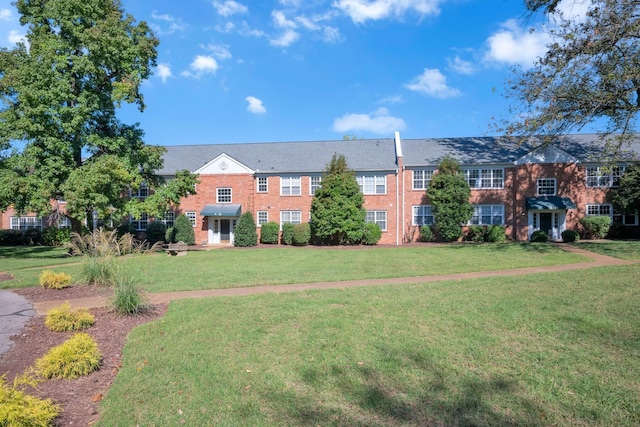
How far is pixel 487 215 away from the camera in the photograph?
2934 centimetres

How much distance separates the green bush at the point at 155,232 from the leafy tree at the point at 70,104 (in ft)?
29.1

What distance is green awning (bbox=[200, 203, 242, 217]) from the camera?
30403 millimetres

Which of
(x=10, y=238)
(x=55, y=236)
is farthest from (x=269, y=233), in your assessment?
(x=10, y=238)

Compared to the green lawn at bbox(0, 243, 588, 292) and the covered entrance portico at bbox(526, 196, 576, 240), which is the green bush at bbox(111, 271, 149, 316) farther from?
the covered entrance portico at bbox(526, 196, 576, 240)

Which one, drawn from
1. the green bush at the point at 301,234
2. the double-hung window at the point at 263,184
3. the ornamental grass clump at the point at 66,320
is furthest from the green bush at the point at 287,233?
the ornamental grass clump at the point at 66,320

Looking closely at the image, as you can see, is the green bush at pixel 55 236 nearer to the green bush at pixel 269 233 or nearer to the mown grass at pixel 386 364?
the green bush at pixel 269 233

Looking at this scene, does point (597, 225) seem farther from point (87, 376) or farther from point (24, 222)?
point (24, 222)

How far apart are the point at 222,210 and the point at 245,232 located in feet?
11.1

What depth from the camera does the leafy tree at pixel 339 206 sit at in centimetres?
2717

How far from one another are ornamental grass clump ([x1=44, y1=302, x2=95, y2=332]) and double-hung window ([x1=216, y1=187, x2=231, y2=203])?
25.2 metres

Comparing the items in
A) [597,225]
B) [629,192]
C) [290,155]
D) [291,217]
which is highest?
[290,155]

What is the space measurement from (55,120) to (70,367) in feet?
62.7

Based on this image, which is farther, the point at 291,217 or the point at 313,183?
the point at 291,217

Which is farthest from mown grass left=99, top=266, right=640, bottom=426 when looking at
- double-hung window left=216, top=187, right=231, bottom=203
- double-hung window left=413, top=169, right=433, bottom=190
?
double-hung window left=216, top=187, right=231, bottom=203
